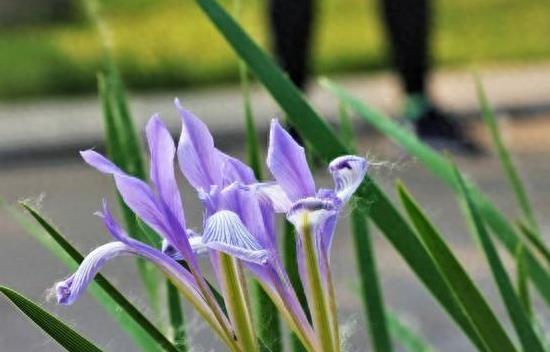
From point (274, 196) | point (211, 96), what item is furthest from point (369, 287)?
point (211, 96)

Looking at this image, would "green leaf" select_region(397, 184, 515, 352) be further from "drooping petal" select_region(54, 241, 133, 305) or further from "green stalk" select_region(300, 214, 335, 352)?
"drooping petal" select_region(54, 241, 133, 305)

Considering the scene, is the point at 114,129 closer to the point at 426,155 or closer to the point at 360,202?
the point at 426,155

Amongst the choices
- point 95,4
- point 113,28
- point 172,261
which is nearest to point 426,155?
point 95,4

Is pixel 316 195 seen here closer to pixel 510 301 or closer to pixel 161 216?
pixel 161 216

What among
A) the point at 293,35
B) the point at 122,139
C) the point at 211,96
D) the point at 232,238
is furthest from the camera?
the point at 211,96

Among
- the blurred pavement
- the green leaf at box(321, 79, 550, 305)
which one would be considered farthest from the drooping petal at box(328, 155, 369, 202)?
the blurred pavement

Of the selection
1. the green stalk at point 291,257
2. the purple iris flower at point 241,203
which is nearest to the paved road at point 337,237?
the green stalk at point 291,257
